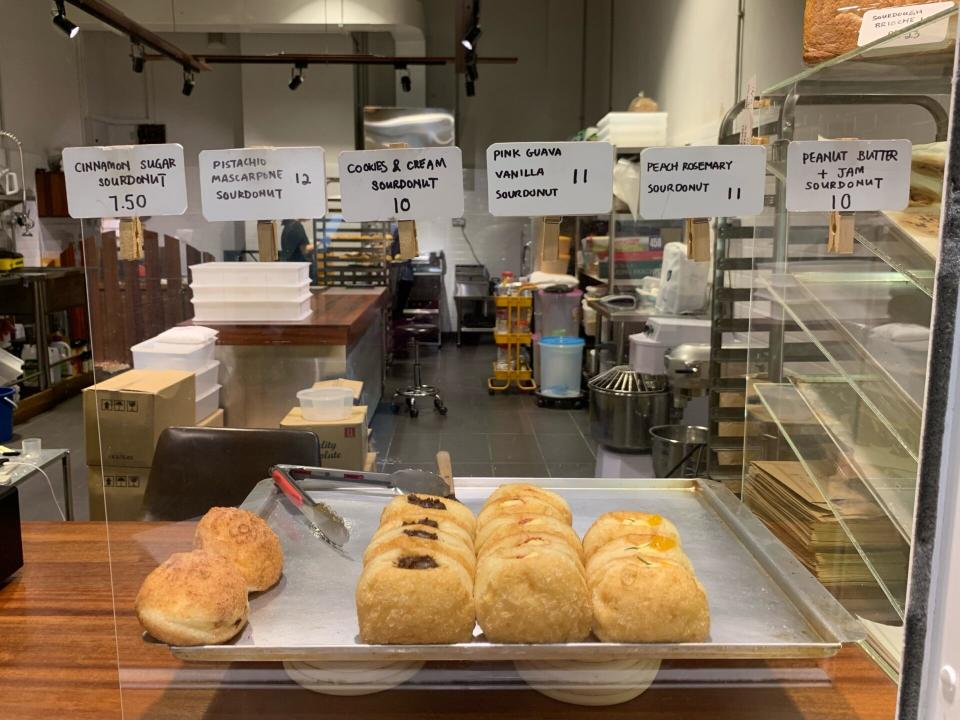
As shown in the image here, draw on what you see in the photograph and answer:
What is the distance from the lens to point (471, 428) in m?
2.24

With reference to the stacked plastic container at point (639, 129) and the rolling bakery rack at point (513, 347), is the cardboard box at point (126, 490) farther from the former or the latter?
the stacked plastic container at point (639, 129)

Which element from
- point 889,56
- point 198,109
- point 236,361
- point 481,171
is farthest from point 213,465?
point 889,56

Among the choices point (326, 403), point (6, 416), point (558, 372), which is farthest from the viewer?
point (6, 416)

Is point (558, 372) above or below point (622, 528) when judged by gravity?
below

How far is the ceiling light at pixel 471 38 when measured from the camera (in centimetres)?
127

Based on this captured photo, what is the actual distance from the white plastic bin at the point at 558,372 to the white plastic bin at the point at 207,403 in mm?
1673

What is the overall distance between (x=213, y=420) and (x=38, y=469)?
117 centimetres

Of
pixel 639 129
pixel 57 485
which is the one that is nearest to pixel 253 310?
Answer: pixel 57 485

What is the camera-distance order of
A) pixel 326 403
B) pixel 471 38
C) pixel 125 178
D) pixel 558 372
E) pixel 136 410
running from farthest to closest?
pixel 558 372, pixel 326 403, pixel 471 38, pixel 136 410, pixel 125 178

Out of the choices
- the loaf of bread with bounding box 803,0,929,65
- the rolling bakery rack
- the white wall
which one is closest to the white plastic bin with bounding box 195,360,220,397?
the rolling bakery rack

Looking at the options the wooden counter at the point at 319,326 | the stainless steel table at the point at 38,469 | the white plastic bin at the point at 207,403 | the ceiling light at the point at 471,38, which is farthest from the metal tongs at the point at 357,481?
the stainless steel table at the point at 38,469

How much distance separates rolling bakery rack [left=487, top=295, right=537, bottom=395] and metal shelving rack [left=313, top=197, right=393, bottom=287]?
1.19 ft

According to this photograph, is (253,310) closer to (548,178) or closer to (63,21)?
(548,178)

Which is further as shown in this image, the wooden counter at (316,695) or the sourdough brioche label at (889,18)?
the sourdough brioche label at (889,18)
